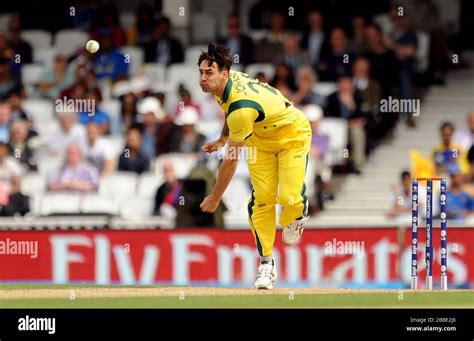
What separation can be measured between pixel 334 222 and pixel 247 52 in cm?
328

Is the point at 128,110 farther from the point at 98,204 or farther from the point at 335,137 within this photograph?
the point at 335,137

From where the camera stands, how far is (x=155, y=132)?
781 inches

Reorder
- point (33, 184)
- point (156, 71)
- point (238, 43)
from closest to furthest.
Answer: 1. point (33, 184)
2. point (238, 43)
3. point (156, 71)

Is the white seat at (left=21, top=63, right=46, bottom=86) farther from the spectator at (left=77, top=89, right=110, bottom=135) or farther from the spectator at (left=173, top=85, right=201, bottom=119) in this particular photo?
the spectator at (left=173, top=85, right=201, bottom=119)

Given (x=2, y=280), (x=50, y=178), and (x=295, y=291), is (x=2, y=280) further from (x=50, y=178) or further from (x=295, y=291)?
(x=295, y=291)

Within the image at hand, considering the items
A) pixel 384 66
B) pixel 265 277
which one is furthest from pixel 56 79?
pixel 265 277

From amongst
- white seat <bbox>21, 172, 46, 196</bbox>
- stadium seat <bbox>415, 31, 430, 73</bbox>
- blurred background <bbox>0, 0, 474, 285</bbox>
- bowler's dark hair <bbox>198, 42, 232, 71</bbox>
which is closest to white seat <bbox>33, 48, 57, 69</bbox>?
blurred background <bbox>0, 0, 474, 285</bbox>

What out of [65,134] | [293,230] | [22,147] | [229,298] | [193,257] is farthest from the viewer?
[65,134]

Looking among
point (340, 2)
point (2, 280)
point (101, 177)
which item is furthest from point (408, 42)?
point (2, 280)

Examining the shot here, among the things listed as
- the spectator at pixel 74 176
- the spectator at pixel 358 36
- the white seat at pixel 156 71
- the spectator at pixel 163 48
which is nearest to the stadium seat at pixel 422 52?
the spectator at pixel 358 36

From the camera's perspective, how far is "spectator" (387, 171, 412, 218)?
1836 cm

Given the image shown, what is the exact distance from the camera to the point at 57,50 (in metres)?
21.9

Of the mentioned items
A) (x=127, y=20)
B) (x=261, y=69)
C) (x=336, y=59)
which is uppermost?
(x=127, y=20)

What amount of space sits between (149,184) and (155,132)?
37.3 inches
